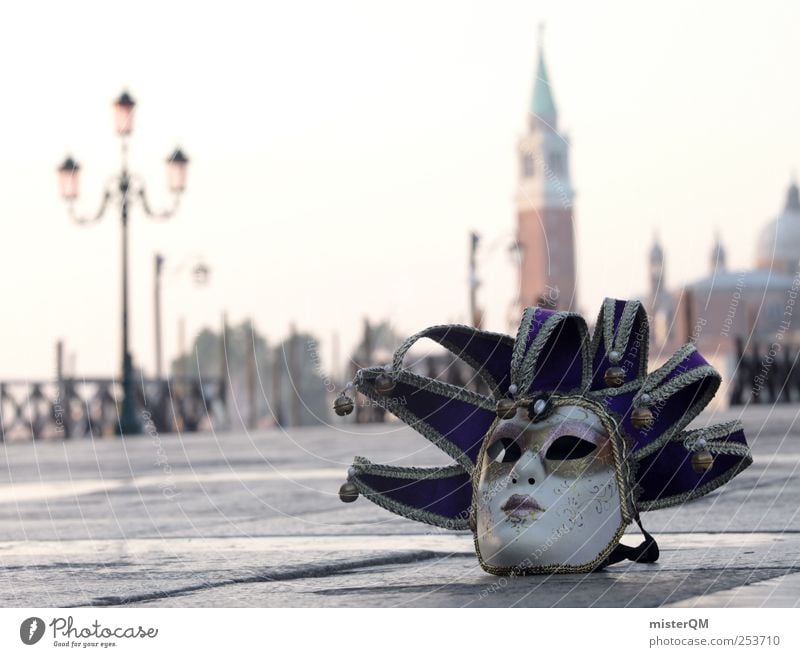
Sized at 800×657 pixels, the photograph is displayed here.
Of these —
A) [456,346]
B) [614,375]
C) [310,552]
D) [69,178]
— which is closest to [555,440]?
[614,375]

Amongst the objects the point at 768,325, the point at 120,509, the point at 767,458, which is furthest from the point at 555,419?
the point at 768,325

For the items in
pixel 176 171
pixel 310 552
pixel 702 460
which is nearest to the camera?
pixel 702 460

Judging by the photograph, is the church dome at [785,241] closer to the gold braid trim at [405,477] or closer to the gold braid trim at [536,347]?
the gold braid trim at [405,477]

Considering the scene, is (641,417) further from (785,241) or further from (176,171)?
(785,241)

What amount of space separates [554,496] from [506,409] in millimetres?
317

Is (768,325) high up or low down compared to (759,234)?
down

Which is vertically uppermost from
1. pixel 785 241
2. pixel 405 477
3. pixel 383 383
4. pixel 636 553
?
pixel 383 383

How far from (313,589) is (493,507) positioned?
59 cm

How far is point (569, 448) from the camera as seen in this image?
192 inches

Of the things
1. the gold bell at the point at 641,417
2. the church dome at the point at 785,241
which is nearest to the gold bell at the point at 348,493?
the gold bell at the point at 641,417

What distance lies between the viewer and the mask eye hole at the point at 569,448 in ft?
16.0

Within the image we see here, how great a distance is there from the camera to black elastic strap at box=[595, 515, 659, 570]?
4992 mm
